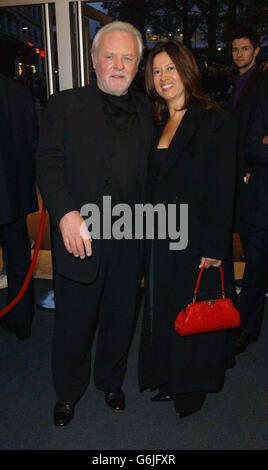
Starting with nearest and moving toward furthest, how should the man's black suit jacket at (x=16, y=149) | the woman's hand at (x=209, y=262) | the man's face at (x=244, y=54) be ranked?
the woman's hand at (x=209, y=262) < the man's black suit jacket at (x=16, y=149) < the man's face at (x=244, y=54)

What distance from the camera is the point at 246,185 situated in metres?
2.68

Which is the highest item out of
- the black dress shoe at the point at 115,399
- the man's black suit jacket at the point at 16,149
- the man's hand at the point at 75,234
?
the man's black suit jacket at the point at 16,149

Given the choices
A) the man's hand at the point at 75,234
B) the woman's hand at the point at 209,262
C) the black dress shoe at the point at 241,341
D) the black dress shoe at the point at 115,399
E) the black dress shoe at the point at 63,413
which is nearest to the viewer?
the man's hand at the point at 75,234

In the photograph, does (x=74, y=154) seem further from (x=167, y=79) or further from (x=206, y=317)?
(x=206, y=317)

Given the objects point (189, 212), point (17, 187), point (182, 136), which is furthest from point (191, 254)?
point (17, 187)

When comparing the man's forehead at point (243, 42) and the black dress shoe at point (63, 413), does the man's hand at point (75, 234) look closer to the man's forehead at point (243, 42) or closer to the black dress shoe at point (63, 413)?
the black dress shoe at point (63, 413)

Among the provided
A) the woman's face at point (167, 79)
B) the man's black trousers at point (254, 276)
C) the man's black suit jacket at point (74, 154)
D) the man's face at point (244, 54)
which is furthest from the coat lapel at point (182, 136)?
the man's face at point (244, 54)

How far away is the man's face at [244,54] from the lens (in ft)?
9.75

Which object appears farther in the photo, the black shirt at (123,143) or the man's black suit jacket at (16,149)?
the man's black suit jacket at (16,149)

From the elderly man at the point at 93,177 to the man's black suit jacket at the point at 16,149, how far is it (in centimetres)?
77

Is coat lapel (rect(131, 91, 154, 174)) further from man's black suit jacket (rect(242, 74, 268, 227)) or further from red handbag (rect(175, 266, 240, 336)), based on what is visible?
man's black suit jacket (rect(242, 74, 268, 227))

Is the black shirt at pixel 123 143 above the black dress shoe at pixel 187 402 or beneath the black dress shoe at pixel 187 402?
above

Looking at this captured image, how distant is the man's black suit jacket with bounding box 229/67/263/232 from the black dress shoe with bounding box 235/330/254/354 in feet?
2.21
